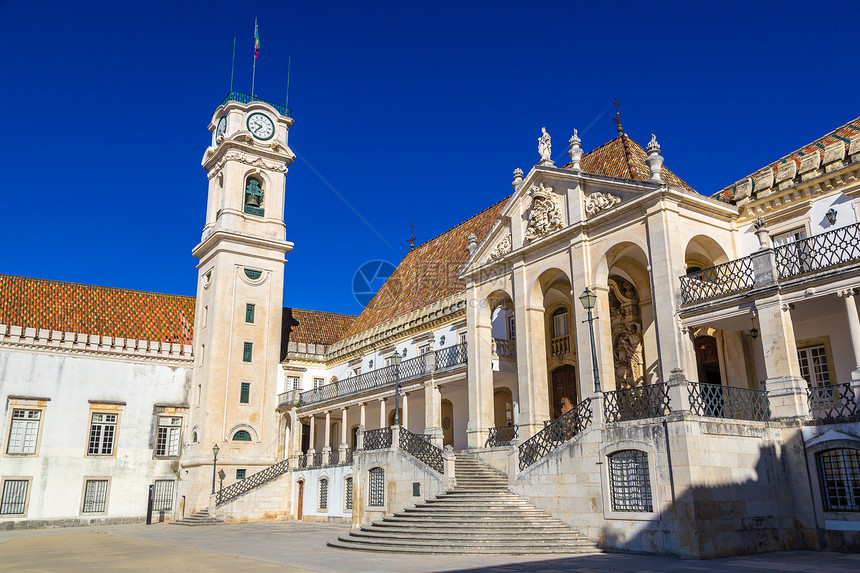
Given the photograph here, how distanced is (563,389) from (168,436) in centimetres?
2311

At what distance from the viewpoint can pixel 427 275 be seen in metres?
37.1

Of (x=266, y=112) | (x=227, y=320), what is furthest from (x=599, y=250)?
(x=266, y=112)

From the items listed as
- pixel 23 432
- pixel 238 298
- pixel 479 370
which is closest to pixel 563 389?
pixel 479 370

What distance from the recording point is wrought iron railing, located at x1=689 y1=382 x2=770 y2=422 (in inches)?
626

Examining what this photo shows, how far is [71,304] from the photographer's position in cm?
3866

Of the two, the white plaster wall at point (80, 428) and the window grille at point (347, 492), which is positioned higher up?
the white plaster wall at point (80, 428)

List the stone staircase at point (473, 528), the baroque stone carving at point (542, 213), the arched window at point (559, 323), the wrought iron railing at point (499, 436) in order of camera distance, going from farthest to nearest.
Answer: the arched window at point (559, 323)
the wrought iron railing at point (499, 436)
the baroque stone carving at point (542, 213)
the stone staircase at point (473, 528)

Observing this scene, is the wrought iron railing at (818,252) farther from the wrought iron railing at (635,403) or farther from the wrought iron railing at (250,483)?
the wrought iron railing at (250,483)

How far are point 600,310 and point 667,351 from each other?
263 centimetres

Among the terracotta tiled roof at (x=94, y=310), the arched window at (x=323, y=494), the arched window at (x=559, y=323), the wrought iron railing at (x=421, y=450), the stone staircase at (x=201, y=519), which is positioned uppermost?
the terracotta tiled roof at (x=94, y=310)

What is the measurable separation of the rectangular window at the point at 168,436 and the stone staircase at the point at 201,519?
488 cm

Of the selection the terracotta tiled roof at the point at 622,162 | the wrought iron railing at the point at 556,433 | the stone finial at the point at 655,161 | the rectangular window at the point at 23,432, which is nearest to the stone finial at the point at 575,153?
the terracotta tiled roof at the point at 622,162

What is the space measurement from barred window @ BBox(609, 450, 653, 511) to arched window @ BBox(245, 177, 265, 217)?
97.1 ft

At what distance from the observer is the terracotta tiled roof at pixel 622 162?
22.8 meters
